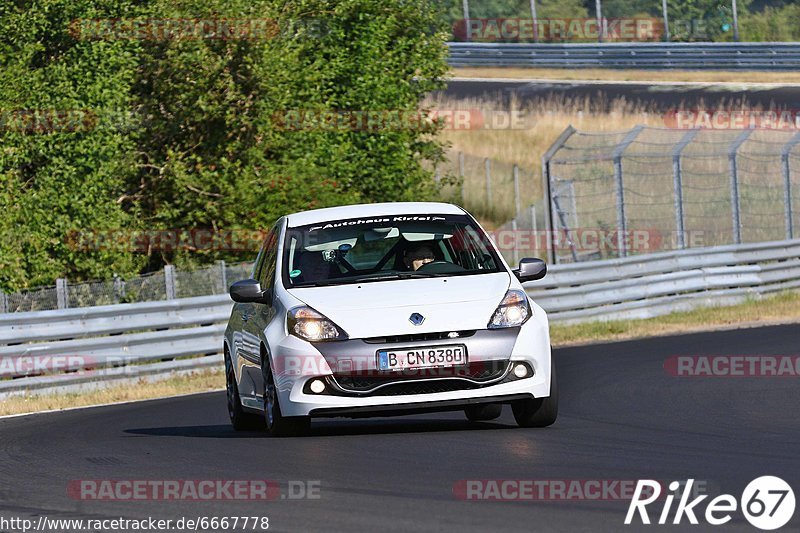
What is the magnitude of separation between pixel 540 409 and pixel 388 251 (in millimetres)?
1687

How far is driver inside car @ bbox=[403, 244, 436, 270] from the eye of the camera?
11.3m

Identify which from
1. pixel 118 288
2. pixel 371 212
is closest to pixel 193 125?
pixel 118 288

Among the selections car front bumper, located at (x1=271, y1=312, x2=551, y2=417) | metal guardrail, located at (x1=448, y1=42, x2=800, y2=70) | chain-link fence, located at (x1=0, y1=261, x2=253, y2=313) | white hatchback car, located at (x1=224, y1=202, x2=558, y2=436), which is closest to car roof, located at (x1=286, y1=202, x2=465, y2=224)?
white hatchback car, located at (x1=224, y1=202, x2=558, y2=436)

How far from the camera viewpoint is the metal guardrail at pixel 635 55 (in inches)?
1946

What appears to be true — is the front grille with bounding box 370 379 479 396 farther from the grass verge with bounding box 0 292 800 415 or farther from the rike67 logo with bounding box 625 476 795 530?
the grass verge with bounding box 0 292 800 415

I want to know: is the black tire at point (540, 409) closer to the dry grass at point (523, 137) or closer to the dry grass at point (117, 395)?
the dry grass at point (117, 395)

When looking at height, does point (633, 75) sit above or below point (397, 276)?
below

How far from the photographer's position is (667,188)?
1671 inches

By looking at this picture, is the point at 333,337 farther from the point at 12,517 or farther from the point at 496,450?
the point at 12,517

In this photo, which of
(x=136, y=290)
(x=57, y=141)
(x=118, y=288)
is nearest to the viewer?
(x=118, y=288)

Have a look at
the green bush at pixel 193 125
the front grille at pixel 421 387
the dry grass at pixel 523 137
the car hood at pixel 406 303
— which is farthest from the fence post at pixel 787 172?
the front grille at pixel 421 387

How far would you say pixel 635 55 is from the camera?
5225 centimetres

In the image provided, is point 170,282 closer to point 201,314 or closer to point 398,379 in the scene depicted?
point 201,314

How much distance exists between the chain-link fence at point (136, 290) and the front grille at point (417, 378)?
10.4 meters
